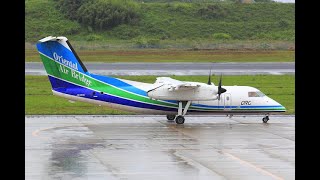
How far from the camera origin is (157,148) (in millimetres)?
21000

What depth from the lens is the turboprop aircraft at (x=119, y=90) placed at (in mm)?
28453

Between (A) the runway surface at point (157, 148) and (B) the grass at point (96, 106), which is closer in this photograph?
(A) the runway surface at point (157, 148)

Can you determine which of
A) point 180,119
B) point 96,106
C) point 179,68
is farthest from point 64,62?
point 179,68

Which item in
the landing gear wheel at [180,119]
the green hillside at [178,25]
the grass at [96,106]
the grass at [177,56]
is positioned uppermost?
the green hillside at [178,25]

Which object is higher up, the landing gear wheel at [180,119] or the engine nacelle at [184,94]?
the engine nacelle at [184,94]

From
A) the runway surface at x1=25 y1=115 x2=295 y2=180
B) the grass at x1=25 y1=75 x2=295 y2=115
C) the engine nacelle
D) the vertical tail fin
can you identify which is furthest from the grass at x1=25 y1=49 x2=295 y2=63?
the engine nacelle

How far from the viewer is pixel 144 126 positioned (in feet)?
92.8

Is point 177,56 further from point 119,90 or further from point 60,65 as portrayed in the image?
point 60,65

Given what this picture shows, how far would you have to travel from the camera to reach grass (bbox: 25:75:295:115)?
113ft

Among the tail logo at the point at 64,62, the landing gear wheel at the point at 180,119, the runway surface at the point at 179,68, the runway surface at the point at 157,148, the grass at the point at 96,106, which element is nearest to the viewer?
the runway surface at the point at 157,148

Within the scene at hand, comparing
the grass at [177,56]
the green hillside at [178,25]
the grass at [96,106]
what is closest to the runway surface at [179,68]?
the grass at [96,106]

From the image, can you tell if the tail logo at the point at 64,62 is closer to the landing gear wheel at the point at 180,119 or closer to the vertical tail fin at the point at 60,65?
the vertical tail fin at the point at 60,65

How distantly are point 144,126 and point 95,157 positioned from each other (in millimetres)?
9690
